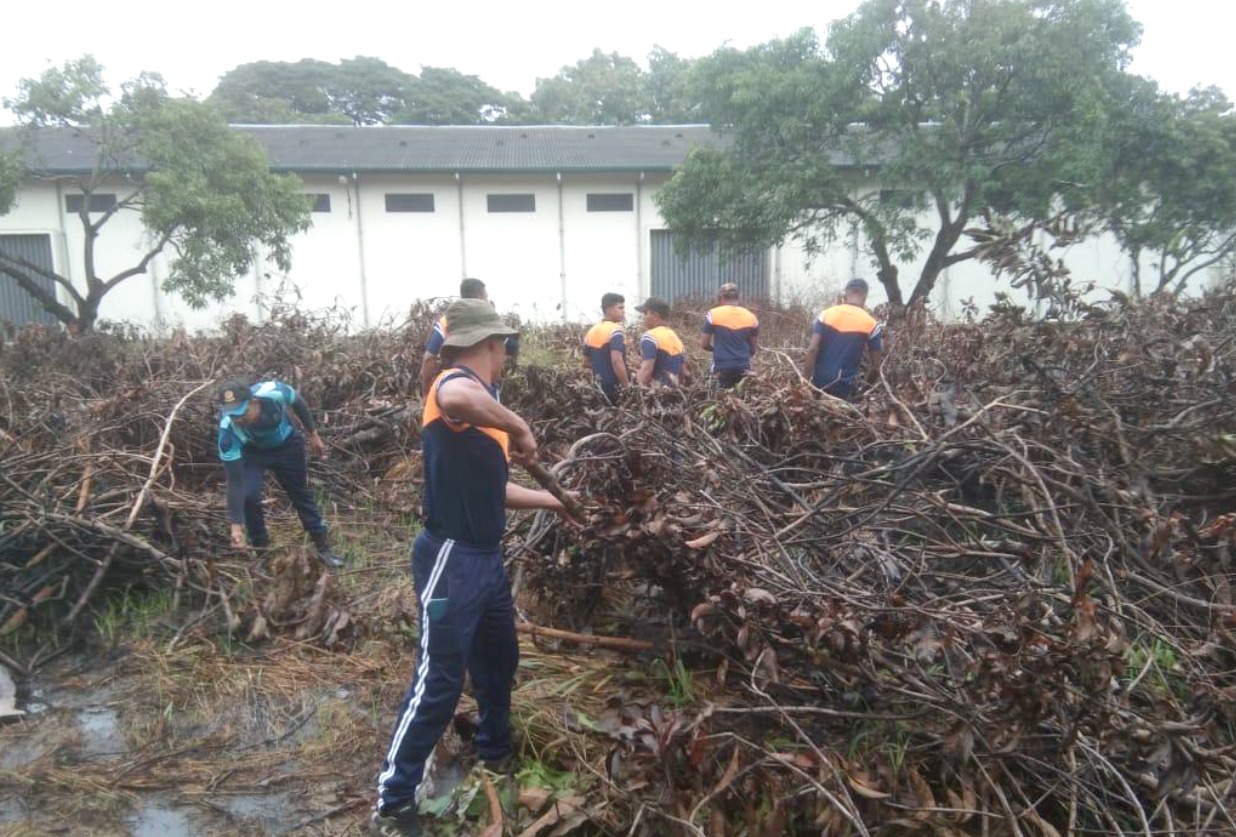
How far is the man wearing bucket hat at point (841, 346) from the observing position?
20.8 feet

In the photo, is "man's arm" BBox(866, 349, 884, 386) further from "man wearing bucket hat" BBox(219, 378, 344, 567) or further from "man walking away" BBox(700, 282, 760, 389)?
"man wearing bucket hat" BBox(219, 378, 344, 567)

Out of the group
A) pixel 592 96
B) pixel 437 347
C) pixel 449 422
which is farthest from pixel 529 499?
pixel 592 96

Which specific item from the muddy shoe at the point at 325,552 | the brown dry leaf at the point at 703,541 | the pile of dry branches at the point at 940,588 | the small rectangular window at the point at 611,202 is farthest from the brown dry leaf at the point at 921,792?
the small rectangular window at the point at 611,202

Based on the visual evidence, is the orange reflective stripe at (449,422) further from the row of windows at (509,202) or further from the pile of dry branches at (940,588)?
the row of windows at (509,202)

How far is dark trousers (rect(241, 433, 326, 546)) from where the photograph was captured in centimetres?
515

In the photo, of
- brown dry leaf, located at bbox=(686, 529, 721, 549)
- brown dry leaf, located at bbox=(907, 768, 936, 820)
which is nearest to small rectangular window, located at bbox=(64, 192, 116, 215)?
brown dry leaf, located at bbox=(686, 529, 721, 549)

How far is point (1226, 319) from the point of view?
6172 mm

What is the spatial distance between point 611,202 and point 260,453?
13848 mm

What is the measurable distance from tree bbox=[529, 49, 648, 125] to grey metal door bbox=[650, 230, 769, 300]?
59.6 ft

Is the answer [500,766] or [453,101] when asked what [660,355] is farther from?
[453,101]

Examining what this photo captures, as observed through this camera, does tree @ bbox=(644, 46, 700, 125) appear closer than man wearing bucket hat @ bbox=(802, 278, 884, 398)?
No

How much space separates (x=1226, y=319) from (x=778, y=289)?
11.4 metres

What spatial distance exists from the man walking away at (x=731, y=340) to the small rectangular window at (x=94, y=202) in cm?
1443

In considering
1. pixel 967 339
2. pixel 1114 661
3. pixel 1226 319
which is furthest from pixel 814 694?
pixel 1226 319
